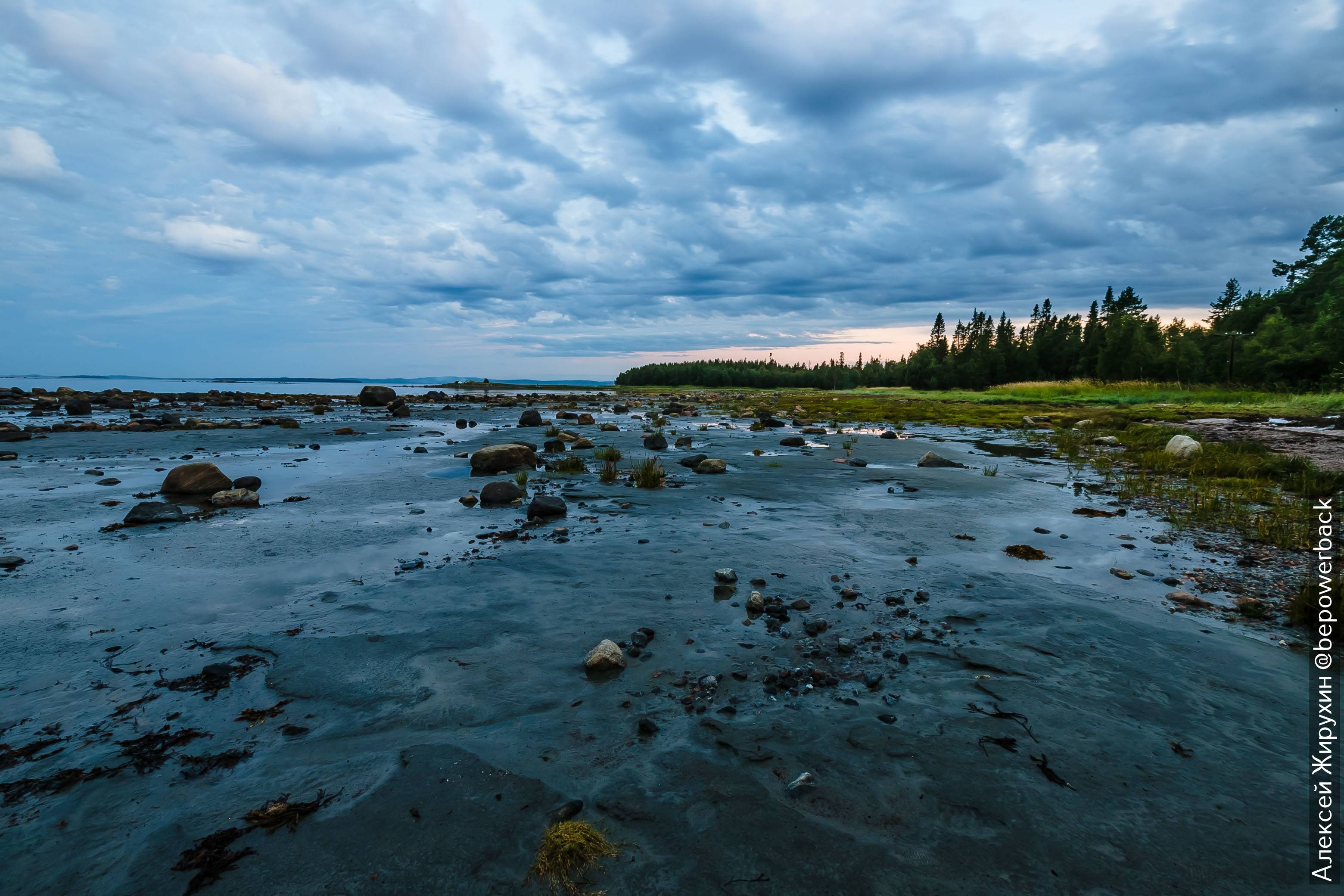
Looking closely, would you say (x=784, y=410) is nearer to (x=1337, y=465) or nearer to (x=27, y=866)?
(x=1337, y=465)

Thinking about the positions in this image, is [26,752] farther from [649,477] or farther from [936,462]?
[936,462]

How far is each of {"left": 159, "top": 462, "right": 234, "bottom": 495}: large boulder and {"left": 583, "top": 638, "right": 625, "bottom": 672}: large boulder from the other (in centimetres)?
1271

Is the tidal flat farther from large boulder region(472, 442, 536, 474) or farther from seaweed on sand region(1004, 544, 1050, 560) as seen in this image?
large boulder region(472, 442, 536, 474)

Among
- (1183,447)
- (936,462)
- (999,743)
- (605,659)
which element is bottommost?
(999,743)

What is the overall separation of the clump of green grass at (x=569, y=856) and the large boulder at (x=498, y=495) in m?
9.94

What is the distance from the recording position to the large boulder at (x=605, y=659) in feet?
17.3

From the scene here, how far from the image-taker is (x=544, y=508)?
36.8ft

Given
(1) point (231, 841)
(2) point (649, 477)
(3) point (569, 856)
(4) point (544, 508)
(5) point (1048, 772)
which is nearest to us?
(3) point (569, 856)

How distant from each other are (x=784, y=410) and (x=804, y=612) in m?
45.1

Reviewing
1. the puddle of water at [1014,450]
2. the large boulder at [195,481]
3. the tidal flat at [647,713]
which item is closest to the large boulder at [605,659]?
the tidal flat at [647,713]

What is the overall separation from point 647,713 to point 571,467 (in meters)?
12.7

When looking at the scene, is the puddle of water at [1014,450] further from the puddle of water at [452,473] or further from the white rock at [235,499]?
the white rock at [235,499]

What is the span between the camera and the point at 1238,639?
5715 millimetres

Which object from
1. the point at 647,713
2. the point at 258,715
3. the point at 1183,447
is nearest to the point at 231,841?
the point at 258,715
